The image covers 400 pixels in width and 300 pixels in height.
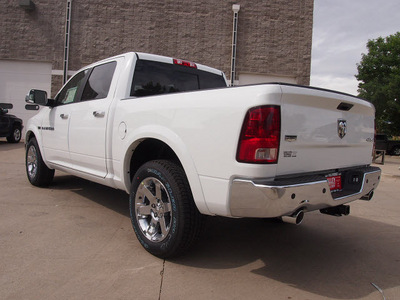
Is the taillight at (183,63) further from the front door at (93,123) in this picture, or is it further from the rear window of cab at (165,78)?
the front door at (93,123)

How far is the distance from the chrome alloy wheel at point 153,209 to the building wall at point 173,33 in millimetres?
13874

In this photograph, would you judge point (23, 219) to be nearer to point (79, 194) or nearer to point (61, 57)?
point (79, 194)

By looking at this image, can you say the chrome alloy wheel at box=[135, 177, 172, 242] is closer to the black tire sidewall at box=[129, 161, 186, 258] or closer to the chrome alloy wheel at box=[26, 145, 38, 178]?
the black tire sidewall at box=[129, 161, 186, 258]

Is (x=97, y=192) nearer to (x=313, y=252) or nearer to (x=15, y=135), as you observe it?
(x=313, y=252)

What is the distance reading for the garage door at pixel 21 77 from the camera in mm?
16531

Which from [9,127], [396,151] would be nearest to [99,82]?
[9,127]

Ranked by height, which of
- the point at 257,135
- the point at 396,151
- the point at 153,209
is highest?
the point at 257,135

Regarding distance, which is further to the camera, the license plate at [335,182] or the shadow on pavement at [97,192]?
the shadow on pavement at [97,192]

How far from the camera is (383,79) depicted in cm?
2644

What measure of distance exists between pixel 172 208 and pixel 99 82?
216cm

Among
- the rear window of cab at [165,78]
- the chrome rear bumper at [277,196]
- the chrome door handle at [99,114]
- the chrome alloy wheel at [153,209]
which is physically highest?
the rear window of cab at [165,78]

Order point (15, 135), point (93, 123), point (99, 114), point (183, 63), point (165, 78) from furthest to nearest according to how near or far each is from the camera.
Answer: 1. point (15, 135)
2. point (183, 63)
3. point (165, 78)
4. point (93, 123)
5. point (99, 114)

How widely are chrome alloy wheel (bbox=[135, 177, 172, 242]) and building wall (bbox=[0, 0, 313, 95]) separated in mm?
13874

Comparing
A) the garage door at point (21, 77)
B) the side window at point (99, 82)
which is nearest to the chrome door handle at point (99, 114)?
the side window at point (99, 82)
